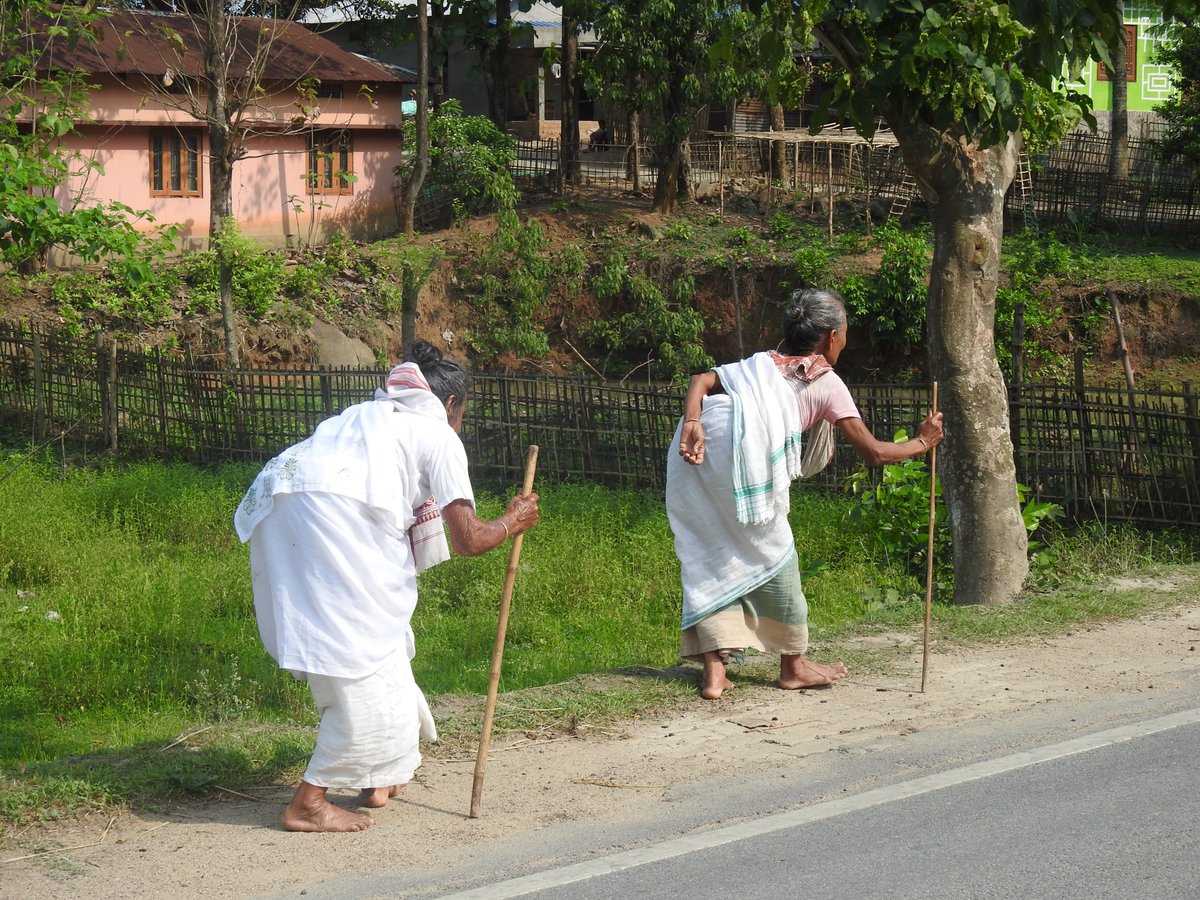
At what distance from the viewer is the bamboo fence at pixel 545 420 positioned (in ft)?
32.8

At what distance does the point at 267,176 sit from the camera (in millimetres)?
26656

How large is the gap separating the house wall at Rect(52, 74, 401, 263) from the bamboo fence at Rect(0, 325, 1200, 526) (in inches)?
350

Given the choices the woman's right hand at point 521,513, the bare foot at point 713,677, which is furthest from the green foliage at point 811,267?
the woman's right hand at point 521,513

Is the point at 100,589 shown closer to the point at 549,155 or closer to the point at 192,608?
the point at 192,608

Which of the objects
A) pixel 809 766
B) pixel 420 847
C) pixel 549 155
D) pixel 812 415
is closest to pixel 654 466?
pixel 812 415

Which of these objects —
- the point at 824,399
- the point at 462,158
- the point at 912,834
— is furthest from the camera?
the point at 462,158

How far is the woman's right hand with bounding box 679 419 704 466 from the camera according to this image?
589 centimetres

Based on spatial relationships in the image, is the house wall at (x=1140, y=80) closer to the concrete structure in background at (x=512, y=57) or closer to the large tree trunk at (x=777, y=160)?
the large tree trunk at (x=777, y=160)

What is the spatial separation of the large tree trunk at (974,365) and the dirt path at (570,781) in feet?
3.58

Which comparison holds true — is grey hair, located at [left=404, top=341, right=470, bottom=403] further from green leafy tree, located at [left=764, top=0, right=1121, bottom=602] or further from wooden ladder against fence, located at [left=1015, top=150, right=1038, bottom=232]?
wooden ladder against fence, located at [left=1015, top=150, right=1038, bottom=232]

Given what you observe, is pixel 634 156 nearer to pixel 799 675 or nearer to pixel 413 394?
pixel 799 675

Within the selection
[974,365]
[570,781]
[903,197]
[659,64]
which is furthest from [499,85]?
[570,781]

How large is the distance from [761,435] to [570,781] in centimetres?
176

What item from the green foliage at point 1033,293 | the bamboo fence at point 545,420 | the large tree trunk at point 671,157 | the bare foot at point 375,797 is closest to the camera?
the bare foot at point 375,797
